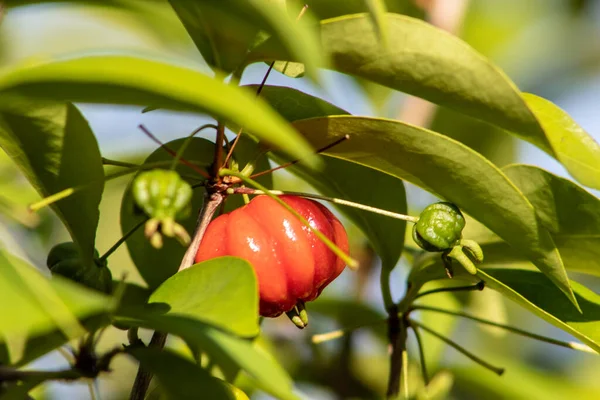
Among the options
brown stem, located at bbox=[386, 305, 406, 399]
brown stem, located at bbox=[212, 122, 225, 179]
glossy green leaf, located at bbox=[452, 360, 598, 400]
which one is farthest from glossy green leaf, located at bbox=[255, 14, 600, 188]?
glossy green leaf, located at bbox=[452, 360, 598, 400]

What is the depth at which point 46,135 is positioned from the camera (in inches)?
41.4

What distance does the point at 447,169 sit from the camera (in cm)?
112

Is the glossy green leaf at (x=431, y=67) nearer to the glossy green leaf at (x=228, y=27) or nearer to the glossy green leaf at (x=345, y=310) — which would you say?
the glossy green leaf at (x=228, y=27)

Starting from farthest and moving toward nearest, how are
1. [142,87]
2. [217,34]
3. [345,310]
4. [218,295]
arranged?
[345,310] < [217,34] < [218,295] < [142,87]

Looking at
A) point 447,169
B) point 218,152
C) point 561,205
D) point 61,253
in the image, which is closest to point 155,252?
point 61,253

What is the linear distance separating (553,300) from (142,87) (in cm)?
87

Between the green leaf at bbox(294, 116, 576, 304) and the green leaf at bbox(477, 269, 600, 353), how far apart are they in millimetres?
74

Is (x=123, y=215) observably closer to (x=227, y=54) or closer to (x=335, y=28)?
(x=227, y=54)

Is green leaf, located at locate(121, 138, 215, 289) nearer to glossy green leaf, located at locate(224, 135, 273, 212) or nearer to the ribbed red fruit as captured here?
glossy green leaf, located at locate(224, 135, 273, 212)

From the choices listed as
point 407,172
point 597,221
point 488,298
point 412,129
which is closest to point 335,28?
point 412,129

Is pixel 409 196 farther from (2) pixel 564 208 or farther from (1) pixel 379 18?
(1) pixel 379 18

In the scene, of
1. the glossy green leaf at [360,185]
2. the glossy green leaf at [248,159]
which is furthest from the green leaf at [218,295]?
the glossy green leaf at [360,185]

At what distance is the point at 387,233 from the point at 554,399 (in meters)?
0.88

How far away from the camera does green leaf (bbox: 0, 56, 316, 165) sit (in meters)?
0.68
